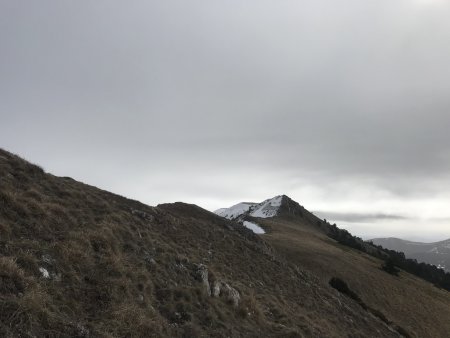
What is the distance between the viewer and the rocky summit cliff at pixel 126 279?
1002 centimetres

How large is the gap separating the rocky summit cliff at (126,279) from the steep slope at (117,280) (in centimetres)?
4

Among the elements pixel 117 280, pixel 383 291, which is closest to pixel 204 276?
pixel 117 280

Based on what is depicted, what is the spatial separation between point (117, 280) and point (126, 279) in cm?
48

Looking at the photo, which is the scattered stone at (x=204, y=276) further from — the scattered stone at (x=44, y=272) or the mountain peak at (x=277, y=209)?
the mountain peak at (x=277, y=209)

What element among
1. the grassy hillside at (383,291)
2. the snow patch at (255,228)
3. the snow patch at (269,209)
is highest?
the snow patch at (269,209)

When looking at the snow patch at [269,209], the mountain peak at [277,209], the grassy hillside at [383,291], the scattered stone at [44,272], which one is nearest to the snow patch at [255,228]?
the grassy hillside at [383,291]

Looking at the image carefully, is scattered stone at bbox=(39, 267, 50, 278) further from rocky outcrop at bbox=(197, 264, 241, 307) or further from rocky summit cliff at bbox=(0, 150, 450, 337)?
rocky outcrop at bbox=(197, 264, 241, 307)

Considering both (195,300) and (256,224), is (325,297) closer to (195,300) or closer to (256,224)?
(195,300)

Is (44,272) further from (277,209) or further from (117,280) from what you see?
(277,209)

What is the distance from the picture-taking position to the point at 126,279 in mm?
13141

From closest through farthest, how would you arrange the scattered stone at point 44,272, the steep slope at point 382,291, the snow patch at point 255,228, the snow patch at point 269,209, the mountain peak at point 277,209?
the scattered stone at point 44,272
the steep slope at point 382,291
the snow patch at point 255,228
the snow patch at point 269,209
the mountain peak at point 277,209

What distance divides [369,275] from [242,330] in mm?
39683

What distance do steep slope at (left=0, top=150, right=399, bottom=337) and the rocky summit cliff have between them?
0.14 ft

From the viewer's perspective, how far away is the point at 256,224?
3066 inches
